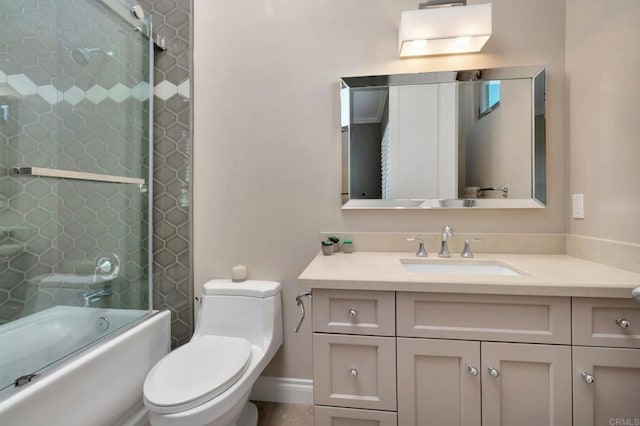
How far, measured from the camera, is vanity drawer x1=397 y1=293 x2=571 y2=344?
0.90 m

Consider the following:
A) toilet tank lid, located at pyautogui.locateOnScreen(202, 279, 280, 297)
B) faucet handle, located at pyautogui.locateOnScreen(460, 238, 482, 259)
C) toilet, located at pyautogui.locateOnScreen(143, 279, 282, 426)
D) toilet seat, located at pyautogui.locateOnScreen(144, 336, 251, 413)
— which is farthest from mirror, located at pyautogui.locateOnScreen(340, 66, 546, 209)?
toilet seat, located at pyautogui.locateOnScreen(144, 336, 251, 413)

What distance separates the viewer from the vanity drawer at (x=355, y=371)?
0.96m

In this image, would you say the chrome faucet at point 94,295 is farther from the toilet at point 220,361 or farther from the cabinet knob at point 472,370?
the cabinet knob at point 472,370

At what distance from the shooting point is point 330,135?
1.59 metres

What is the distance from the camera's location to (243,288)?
4.95 ft

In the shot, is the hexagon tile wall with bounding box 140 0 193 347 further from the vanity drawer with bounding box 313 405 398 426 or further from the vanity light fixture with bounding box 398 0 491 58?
the vanity light fixture with bounding box 398 0 491 58

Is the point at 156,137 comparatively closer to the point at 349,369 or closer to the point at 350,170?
the point at 350,170

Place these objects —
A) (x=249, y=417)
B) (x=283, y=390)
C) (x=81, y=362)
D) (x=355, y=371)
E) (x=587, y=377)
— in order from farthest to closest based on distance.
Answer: (x=283, y=390), (x=249, y=417), (x=81, y=362), (x=355, y=371), (x=587, y=377)

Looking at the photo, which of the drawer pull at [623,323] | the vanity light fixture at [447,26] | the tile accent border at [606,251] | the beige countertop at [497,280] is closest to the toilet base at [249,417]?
the beige countertop at [497,280]

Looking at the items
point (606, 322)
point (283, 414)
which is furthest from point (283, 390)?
point (606, 322)

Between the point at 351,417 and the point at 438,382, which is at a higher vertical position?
the point at 438,382

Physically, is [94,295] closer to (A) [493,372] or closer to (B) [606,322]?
(A) [493,372]

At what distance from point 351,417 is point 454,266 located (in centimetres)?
79

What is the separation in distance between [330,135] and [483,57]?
89 cm
